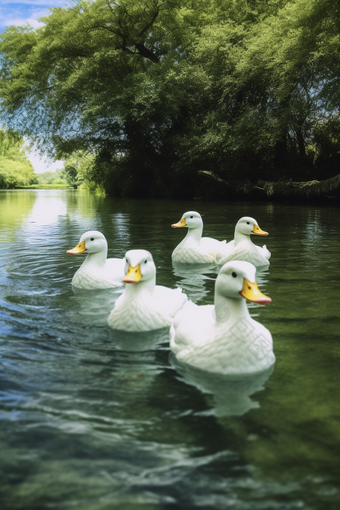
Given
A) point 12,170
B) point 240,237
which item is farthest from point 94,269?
point 12,170

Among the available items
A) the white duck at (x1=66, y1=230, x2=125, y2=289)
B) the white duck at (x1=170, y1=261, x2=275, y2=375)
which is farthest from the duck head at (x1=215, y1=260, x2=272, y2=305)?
the white duck at (x1=66, y1=230, x2=125, y2=289)

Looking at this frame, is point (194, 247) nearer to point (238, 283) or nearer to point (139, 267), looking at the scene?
point (139, 267)

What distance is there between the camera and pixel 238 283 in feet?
12.6

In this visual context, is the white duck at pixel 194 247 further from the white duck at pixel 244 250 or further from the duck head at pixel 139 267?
the duck head at pixel 139 267

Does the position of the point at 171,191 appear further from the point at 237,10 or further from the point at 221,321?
the point at 221,321

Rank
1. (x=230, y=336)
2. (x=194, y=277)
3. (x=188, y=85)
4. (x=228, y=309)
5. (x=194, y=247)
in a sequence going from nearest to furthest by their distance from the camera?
(x=230, y=336), (x=228, y=309), (x=194, y=277), (x=194, y=247), (x=188, y=85)

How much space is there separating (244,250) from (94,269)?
8.47 feet

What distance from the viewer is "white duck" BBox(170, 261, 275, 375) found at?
12.1ft

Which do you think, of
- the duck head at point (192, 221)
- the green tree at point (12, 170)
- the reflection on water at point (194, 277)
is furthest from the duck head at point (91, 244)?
the green tree at point (12, 170)

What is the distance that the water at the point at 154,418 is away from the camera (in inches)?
92.1

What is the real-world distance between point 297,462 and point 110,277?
448 cm

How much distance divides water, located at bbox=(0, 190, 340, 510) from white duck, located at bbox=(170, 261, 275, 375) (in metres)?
0.13

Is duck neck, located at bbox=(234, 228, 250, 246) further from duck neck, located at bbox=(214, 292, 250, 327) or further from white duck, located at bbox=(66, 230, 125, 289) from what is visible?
duck neck, located at bbox=(214, 292, 250, 327)

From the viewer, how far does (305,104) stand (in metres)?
23.6
